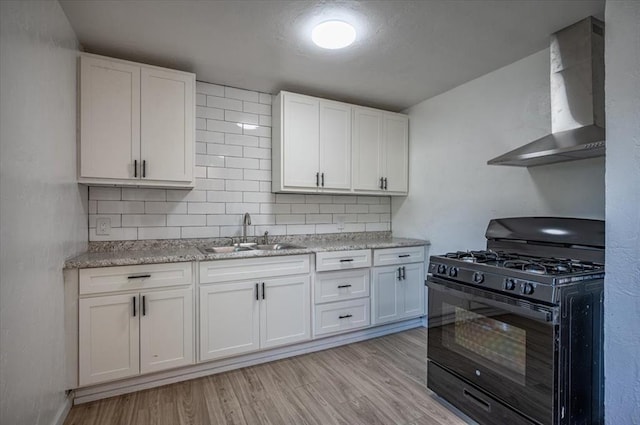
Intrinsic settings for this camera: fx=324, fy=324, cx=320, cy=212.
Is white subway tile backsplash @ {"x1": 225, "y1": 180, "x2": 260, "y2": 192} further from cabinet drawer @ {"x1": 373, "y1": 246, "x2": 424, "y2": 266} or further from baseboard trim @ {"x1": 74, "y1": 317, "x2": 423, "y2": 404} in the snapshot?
baseboard trim @ {"x1": 74, "y1": 317, "x2": 423, "y2": 404}

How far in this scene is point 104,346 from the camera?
2.03m

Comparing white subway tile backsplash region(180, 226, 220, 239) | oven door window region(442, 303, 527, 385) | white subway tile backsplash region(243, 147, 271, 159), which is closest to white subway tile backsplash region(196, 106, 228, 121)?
white subway tile backsplash region(243, 147, 271, 159)

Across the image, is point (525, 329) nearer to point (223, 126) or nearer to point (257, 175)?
point (257, 175)

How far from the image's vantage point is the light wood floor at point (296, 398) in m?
1.89

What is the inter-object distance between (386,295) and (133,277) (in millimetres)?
2095

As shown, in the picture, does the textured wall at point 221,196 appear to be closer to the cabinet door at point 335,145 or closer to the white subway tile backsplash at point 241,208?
the white subway tile backsplash at point 241,208

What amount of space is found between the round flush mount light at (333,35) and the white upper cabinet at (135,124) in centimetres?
107

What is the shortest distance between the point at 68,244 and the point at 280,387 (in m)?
1.64

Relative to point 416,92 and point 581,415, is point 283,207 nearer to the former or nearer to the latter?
point 416,92

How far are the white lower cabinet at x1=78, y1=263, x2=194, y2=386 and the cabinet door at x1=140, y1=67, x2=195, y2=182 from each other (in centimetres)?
74

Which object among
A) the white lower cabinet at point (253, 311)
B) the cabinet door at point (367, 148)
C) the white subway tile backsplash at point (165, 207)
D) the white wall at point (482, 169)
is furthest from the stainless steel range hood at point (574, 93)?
the white subway tile backsplash at point (165, 207)

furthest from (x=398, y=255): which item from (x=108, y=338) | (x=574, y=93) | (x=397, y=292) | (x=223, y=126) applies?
(x=108, y=338)

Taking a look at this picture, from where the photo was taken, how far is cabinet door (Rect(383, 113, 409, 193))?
3.43 m

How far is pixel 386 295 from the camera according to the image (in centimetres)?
305
